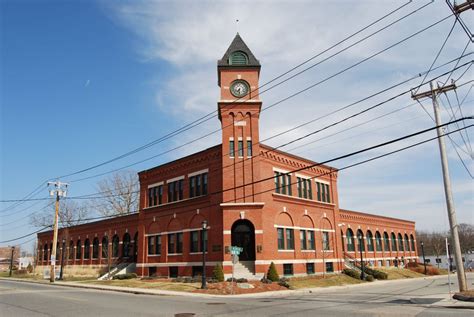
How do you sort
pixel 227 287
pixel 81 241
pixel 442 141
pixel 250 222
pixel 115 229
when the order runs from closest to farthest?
pixel 442 141
pixel 227 287
pixel 250 222
pixel 115 229
pixel 81 241

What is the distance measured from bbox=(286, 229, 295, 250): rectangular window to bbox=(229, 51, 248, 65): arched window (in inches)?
644

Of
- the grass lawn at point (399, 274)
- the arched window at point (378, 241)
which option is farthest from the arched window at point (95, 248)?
the arched window at point (378, 241)

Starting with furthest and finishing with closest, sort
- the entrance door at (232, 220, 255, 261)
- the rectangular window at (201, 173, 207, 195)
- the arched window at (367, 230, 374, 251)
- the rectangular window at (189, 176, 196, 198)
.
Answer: the arched window at (367, 230, 374, 251) < the rectangular window at (189, 176, 196, 198) < the rectangular window at (201, 173, 207, 195) < the entrance door at (232, 220, 255, 261)

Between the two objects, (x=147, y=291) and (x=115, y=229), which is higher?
(x=115, y=229)

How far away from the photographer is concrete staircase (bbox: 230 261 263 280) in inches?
1258

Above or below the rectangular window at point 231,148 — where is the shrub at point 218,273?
below

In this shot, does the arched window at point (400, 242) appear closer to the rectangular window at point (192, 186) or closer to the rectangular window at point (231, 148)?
the rectangular window at point (192, 186)

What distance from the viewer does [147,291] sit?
27.4m

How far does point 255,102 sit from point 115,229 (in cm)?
2816

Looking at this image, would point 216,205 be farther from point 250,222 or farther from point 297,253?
point 297,253

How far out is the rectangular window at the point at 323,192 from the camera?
4328cm

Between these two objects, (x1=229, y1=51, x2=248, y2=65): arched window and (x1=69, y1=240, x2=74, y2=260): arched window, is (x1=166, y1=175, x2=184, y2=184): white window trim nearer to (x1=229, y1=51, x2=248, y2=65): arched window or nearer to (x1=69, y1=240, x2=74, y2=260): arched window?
(x1=229, y1=51, x2=248, y2=65): arched window

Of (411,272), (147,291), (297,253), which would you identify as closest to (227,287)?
(147,291)

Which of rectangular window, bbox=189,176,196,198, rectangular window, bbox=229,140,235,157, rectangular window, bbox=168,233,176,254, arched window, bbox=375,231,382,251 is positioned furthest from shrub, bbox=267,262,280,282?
arched window, bbox=375,231,382,251
